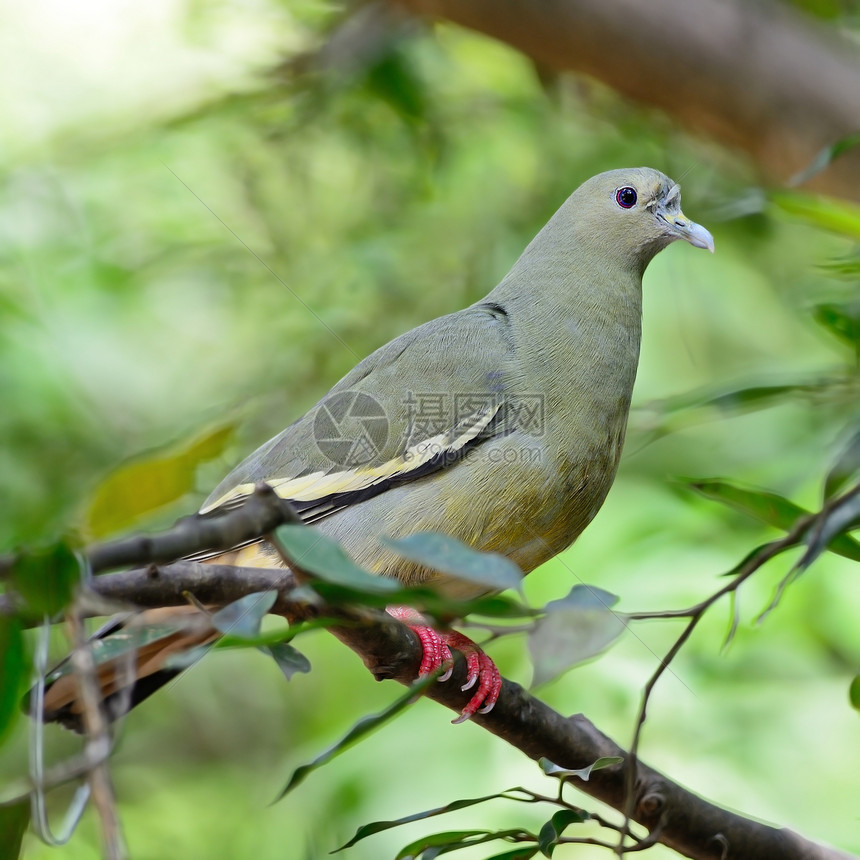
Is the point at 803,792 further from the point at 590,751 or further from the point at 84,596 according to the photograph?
the point at 84,596

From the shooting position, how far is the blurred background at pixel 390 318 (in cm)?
334

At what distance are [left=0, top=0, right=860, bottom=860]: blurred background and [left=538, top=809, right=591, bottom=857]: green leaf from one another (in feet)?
4.35

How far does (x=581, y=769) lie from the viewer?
1.73 meters

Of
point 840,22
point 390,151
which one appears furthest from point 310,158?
point 840,22

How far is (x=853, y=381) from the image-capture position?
1847 mm

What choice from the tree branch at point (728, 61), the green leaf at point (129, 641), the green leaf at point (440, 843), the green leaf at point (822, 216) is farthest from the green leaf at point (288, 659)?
the tree branch at point (728, 61)

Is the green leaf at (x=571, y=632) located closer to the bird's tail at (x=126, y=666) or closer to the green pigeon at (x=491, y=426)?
the bird's tail at (x=126, y=666)

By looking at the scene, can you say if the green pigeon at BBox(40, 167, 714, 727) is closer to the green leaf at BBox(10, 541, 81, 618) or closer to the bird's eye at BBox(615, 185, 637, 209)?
the bird's eye at BBox(615, 185, 637, 209)

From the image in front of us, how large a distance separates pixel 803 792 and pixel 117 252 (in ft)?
10.8

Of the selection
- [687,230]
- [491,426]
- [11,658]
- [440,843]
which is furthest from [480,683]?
[687,230]

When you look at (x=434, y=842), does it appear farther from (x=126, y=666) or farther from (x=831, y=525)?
(x=831, y=525)

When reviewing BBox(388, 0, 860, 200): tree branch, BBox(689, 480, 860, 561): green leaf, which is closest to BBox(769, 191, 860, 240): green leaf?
BBox(689, 480, 860, 561): green leaf

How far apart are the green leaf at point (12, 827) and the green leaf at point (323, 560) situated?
588mm

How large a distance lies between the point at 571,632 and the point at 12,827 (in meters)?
0.79
